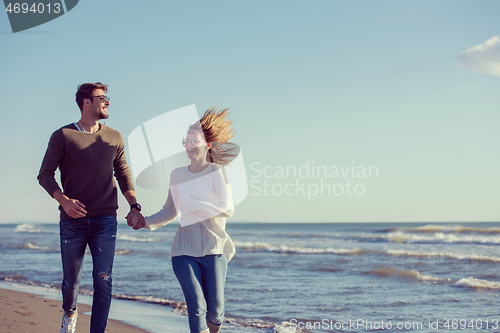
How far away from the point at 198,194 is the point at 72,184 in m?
0.97

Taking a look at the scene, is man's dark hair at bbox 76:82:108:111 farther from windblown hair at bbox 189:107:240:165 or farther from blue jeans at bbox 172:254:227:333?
blue jeans at bbox 172:254:227:333

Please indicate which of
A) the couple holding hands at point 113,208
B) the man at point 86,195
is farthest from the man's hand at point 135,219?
the man at point 86,195

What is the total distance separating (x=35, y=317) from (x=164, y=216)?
3072 mm

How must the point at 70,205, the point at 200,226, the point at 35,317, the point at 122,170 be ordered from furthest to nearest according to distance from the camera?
1. the point at 35,317
2. the point at 122,170
3. the point at 200,226
4. the point at 70,205

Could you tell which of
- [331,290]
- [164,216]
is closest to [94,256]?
[164,216]

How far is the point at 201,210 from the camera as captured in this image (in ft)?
10.1

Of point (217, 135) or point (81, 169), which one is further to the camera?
point (217, 135)

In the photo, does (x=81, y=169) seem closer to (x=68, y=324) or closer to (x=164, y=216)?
(x=164, y=216)

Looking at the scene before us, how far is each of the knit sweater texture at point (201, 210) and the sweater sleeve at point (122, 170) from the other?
0.50 metres

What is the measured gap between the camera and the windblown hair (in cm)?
344

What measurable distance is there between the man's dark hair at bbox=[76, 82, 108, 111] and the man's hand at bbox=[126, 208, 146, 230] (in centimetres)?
94

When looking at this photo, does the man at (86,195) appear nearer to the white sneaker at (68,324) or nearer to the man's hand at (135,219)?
the white sneaker at (68,324)

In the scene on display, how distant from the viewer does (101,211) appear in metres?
3.26

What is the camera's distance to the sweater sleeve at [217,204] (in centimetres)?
309
